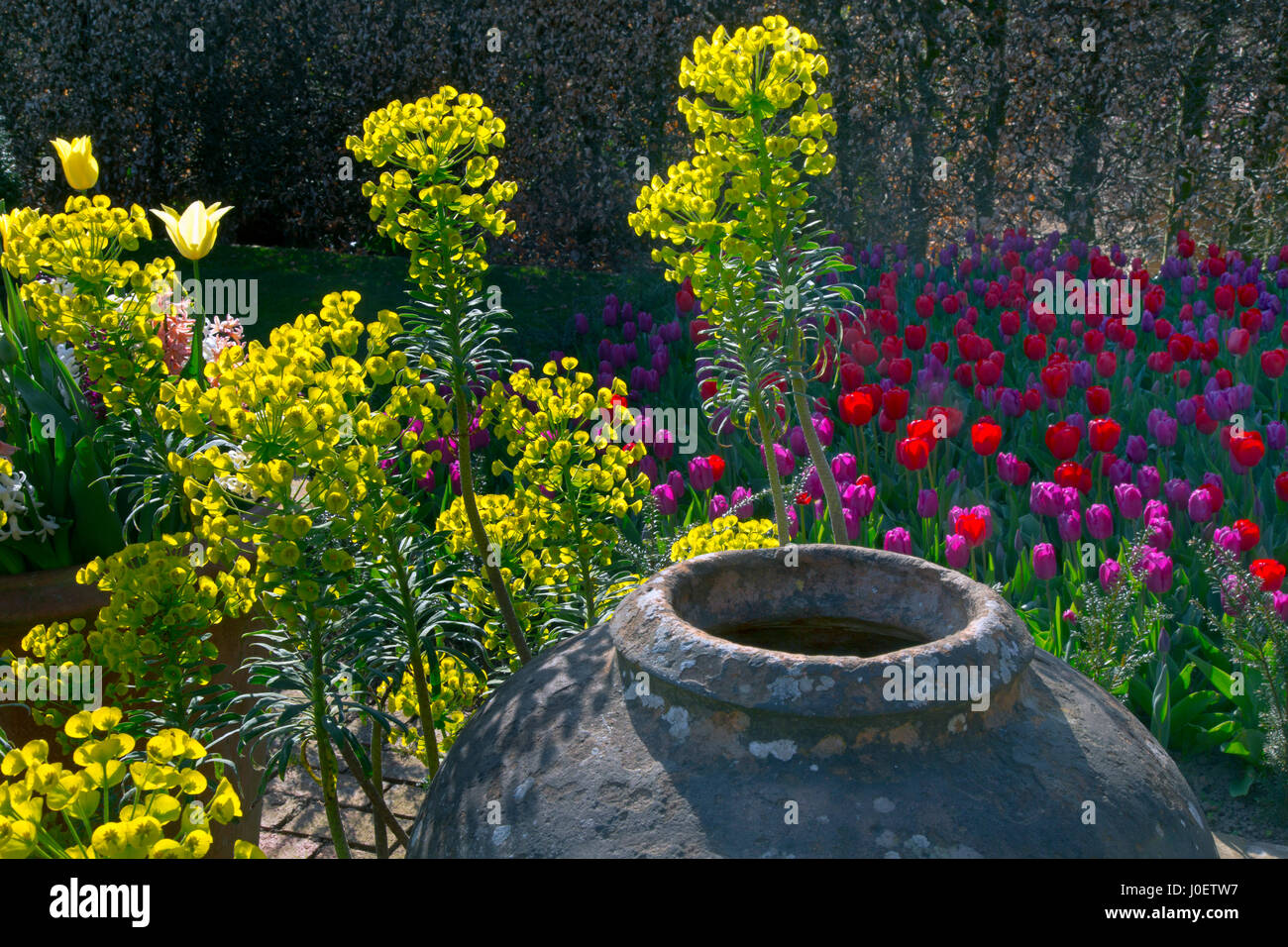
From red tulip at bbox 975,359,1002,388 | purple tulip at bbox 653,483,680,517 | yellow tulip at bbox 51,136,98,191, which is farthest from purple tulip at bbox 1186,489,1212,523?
yellow tulip at bbox 51,136,98,191

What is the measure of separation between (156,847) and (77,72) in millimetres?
10113

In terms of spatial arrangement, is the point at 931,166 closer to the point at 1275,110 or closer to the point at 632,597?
the point at 1275,110

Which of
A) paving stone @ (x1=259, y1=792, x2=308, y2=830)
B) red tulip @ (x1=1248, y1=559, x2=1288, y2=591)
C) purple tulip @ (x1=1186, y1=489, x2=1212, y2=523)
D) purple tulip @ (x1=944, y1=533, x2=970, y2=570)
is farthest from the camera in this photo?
purple tulip @ (x1=1186, y1=489, x2=1212, y2=523)

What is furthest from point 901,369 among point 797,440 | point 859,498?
point 859,498

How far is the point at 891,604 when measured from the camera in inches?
81.0

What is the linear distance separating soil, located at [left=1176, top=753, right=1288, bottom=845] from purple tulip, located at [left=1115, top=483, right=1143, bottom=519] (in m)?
0.77

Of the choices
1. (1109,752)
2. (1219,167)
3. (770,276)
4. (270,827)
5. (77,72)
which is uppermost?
(77,72)

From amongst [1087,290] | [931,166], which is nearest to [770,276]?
[1087,290]

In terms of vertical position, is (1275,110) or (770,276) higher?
(1275,110)

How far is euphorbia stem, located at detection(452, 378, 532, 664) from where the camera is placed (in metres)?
2.54

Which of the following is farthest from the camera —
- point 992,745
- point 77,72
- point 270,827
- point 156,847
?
point 77,72

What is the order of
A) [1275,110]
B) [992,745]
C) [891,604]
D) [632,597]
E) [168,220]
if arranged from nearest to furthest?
[992,745], [632,597], [891,604], [168,220], [1275,110]

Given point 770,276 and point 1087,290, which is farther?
point 1087,290

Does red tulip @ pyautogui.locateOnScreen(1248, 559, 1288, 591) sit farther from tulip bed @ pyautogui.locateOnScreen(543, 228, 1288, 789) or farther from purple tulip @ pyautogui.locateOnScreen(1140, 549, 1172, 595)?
purple tulip @ pyautogui.locateOnScreen(1140, 549, 1172, 595)
